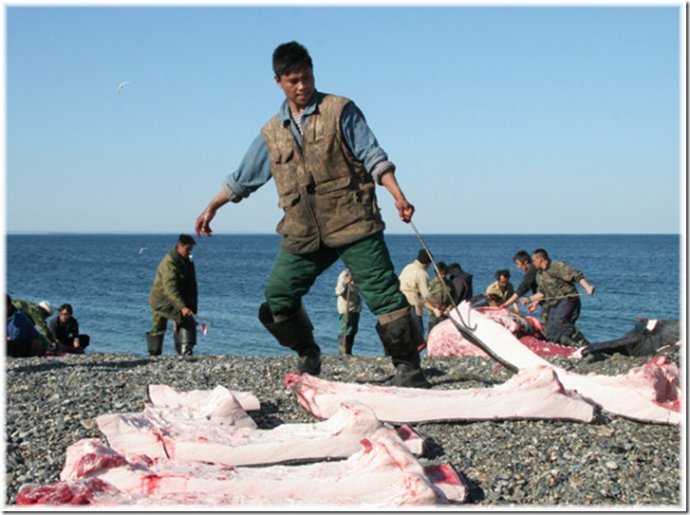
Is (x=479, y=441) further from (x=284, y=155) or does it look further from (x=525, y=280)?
(x=525, y=280)

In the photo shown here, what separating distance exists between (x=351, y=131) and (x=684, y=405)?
281 centimetres

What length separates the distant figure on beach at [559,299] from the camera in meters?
12.4

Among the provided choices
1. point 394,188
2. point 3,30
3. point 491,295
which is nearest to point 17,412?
point 3,30

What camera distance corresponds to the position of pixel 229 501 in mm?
3684

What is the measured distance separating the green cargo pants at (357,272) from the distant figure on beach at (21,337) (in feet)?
22.5

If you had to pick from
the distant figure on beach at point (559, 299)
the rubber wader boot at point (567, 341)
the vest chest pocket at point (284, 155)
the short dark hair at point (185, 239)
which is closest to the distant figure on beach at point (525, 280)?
the distant figure on beach at point (559, 299)

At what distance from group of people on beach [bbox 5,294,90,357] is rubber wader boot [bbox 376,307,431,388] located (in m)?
7.45

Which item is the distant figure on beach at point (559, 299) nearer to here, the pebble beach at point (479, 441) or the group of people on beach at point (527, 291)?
the group of people on beach at point (527, 291)

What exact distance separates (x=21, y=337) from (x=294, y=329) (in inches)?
269

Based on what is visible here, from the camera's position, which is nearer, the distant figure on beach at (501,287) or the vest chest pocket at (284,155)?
the vest chest pocket at (284,155)

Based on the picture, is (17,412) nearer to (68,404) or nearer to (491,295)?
(68,404)

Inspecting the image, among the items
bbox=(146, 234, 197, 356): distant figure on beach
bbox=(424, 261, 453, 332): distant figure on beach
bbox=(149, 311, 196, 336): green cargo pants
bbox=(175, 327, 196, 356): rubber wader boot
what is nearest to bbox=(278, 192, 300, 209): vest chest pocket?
bbox=(146, 234, 197, 356): distant figure on beach

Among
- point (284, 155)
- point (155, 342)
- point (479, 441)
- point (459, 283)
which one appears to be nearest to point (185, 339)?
point (155, 342)

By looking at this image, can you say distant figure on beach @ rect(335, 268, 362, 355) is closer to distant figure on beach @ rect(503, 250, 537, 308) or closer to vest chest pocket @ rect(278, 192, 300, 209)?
distant figure on beach @ rect(503, 250, 537, 308)
